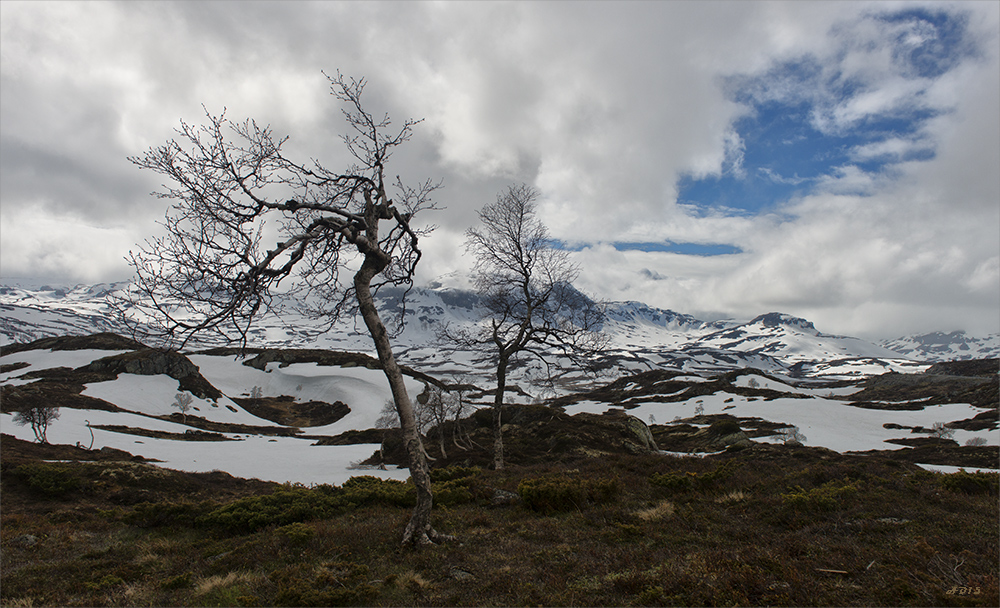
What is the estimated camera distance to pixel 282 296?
7918 millimetres

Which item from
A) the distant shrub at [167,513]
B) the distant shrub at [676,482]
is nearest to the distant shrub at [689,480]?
the distant shrub at [676,482]

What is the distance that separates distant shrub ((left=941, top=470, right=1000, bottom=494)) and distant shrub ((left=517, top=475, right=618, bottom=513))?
836cm

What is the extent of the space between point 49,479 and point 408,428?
20438 millimetres

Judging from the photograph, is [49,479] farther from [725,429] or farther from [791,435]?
[791,435]

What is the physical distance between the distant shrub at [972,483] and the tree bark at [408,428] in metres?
12.7

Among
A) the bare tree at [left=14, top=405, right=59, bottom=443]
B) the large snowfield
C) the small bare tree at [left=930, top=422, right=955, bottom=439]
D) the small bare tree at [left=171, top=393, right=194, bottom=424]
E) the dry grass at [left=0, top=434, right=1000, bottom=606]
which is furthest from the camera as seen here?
the small bare tree at [left=171, top=393, right=194, bottom=424]

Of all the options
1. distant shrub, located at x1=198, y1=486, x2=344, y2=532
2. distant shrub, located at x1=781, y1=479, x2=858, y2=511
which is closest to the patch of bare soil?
distant shrub, located at x1=198, y1=486, x2=344, y2=532

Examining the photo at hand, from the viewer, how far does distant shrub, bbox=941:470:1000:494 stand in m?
10.1

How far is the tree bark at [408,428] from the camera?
8008 mm

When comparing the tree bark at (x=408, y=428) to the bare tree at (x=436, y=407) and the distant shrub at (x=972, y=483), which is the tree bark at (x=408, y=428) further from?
the bare tree at (x=436, y=407)

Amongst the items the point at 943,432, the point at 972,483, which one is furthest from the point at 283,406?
the point at 943,432

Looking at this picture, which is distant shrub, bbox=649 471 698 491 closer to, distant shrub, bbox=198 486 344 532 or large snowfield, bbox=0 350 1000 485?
distant shrub, bbox=198 486 344 532

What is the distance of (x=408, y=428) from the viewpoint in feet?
26.3

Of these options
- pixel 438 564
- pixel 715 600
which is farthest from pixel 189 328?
pixel 715 600
